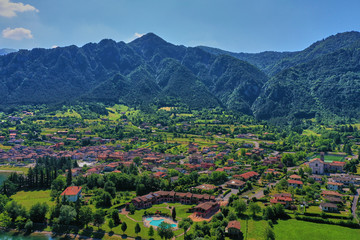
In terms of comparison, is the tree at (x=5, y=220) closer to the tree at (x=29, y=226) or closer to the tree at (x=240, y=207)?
the tree at (x=29, y=226)

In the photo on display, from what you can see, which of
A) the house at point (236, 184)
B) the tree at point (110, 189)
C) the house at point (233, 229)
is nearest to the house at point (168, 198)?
the tree at point (110, 189)

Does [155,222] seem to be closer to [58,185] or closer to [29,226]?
[29,226]

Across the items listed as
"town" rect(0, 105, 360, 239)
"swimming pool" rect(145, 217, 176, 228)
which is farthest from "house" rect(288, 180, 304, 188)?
"swimming pool" rect(145, 217, 176, 228)

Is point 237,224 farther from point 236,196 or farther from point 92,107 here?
point 92,107

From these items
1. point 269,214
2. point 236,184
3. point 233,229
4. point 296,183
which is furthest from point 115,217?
point 296,183

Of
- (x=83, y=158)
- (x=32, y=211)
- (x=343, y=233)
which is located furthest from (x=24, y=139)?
(x=343, y=233)

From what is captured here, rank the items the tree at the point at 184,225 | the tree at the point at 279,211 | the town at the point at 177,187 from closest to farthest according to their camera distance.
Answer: the tree at the point at 184,225, the town at the point at 177,187, the tree at the point at 279,211

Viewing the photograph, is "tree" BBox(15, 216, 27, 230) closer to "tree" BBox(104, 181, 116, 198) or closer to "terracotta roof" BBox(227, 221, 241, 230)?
"tree" BBox(104, 181, 116, 198)
